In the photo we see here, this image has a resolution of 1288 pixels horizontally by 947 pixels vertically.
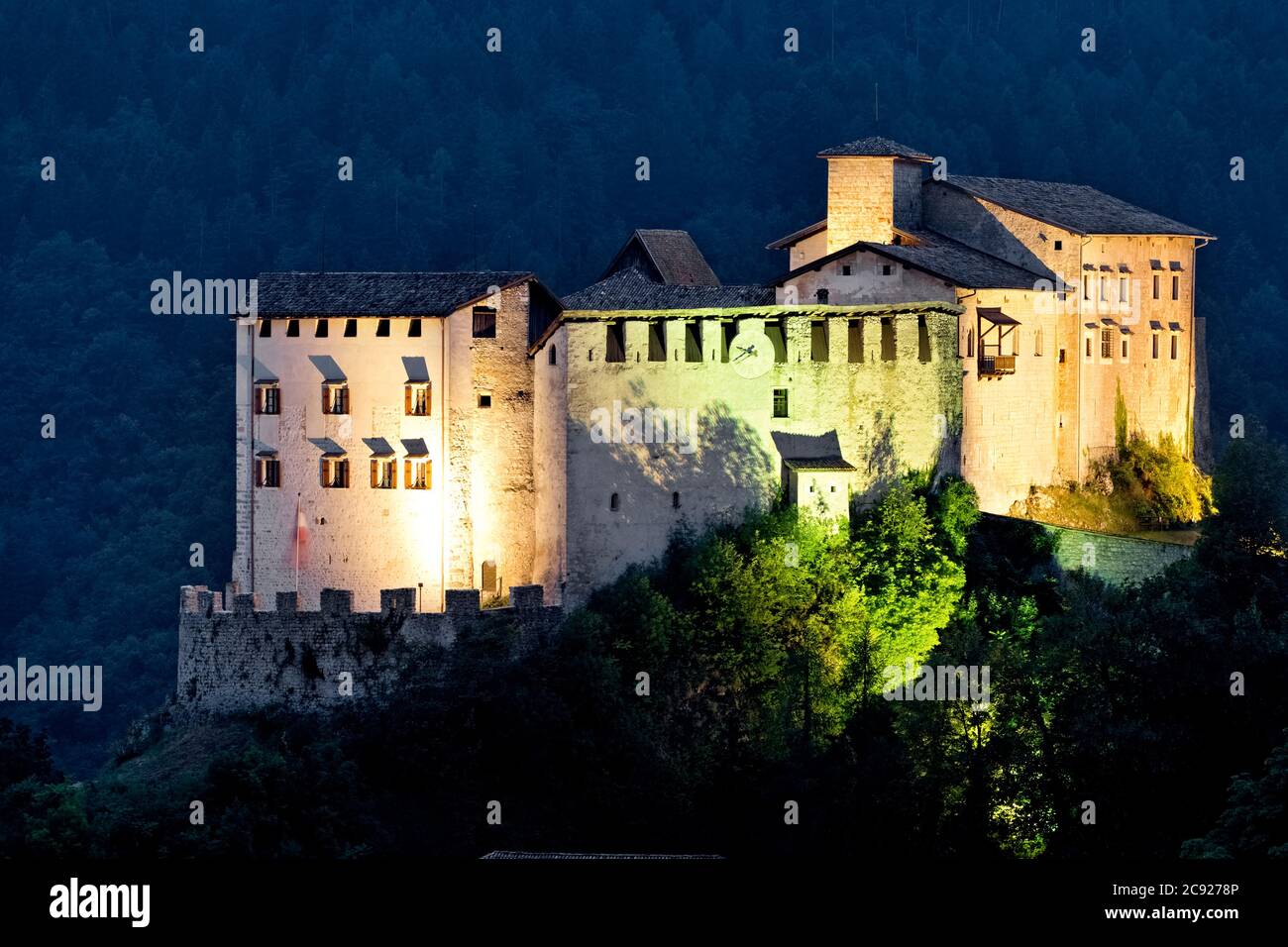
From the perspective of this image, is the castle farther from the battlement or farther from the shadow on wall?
the battlement

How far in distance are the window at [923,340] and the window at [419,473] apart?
1017 cm

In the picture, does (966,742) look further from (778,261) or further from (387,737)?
(778,261)

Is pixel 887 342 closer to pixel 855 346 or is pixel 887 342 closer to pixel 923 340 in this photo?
pixel 855 346

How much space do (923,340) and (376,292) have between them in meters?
11.5

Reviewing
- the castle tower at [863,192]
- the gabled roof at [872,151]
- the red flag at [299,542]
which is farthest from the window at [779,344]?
the red flag at [299,542]

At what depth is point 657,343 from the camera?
59.5 metres

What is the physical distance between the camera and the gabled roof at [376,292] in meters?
63.1

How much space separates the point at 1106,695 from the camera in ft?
183

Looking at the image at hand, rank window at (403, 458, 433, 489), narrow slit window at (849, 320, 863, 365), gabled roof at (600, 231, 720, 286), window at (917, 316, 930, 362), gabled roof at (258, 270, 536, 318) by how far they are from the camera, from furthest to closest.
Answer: gabled roof at (600, 231, 720, 286), gabled roof at (258, 270, 536, 318), window at (403, 458, 433, 489), window at (917, 316, 930, 362), narrow slit window at (849, 320, 863, 365)

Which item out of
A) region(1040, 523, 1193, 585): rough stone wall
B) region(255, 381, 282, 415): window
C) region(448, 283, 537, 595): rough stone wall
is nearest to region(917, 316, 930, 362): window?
region(1040, 523, 1193, 585): rough stone wall

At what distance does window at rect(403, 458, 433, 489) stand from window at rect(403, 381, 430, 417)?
0.92 meters

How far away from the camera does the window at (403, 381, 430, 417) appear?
206 feet

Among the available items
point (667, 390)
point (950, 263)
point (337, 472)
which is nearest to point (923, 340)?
point (667, 390)

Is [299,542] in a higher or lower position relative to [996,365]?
lower
